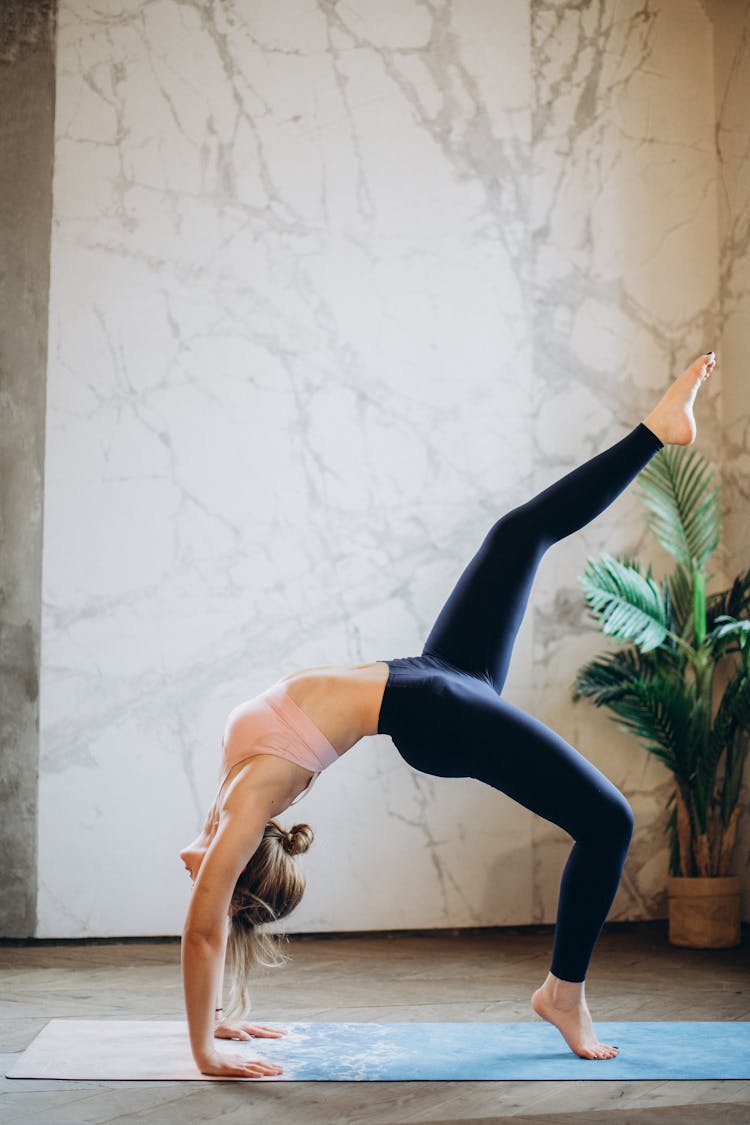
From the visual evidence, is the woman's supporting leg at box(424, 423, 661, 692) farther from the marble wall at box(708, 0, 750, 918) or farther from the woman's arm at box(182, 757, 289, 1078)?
the marble wall at box(708, 0, 750, 918)

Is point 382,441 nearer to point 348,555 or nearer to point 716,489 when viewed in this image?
point 348,555

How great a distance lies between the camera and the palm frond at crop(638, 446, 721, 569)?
11.5ft

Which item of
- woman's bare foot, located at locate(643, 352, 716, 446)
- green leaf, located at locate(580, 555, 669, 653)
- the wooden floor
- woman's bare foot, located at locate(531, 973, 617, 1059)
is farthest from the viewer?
green leaf, located at locate(580, 555, 669, 653)

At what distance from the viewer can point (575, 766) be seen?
2166mm

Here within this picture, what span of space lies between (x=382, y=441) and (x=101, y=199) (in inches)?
45.5

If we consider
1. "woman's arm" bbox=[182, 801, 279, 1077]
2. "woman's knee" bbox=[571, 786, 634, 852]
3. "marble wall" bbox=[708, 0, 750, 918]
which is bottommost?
"woman's arm" bbox=[182, 801, 279, 1077]

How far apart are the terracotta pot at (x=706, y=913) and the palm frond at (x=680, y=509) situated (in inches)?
37.3

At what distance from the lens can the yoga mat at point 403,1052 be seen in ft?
6.88

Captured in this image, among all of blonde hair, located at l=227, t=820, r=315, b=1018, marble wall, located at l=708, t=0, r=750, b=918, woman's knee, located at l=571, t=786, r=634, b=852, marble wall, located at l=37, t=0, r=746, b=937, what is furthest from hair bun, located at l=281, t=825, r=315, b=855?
marble wall, located at l=708, t=0, r=750, b=918

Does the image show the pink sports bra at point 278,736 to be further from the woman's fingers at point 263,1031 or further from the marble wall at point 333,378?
the marble wall at point 333,378

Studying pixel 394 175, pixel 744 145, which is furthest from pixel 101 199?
pixel 744 145

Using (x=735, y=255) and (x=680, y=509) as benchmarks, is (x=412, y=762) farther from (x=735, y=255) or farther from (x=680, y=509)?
(x=735, y=255)

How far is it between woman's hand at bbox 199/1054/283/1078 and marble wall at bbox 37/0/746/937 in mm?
1394

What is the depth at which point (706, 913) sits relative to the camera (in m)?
3.37
